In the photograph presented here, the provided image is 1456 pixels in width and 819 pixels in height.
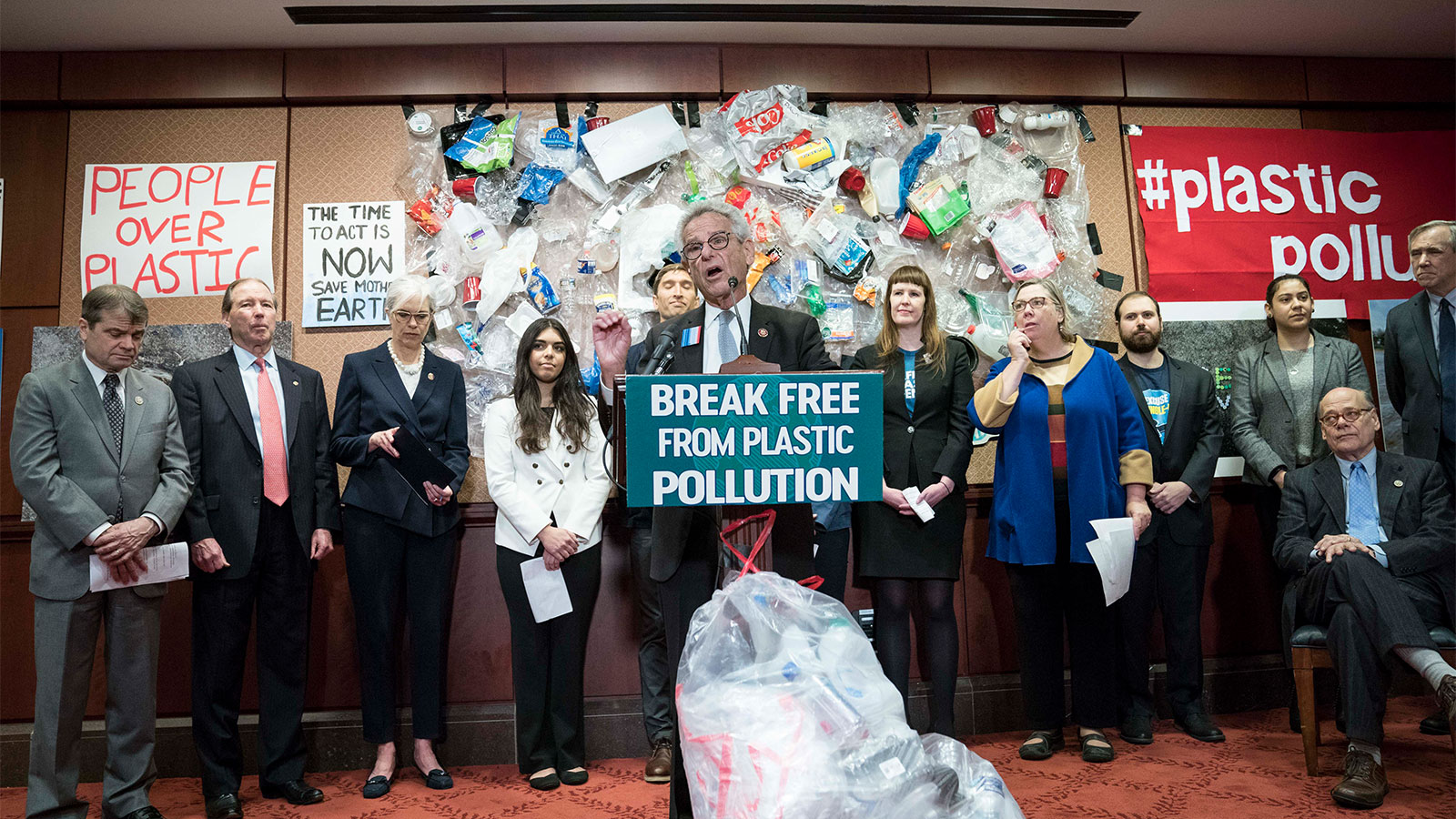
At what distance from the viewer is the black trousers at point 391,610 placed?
3.02m

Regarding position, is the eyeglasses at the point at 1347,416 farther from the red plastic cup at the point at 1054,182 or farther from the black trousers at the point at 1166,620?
the red plastic cup at the point at 1054,182

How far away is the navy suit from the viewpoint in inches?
119

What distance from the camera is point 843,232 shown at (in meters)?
3.77

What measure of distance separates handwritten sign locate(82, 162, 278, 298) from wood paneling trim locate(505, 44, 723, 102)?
112cm

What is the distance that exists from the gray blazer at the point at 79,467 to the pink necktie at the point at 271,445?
9.0 inches

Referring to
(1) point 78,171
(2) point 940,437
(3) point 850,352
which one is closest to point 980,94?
(3) point 850,352

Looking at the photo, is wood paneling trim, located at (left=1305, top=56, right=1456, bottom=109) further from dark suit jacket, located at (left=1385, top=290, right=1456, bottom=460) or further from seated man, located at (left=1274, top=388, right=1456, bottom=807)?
seated man, located at (left=1274, top=388, right=1456, bottom=807)

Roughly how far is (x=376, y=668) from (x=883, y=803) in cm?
201

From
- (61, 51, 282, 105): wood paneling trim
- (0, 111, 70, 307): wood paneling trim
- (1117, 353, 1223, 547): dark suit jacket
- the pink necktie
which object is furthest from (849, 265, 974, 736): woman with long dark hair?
Result: (0, 111, 70, 307): wood paneling trim

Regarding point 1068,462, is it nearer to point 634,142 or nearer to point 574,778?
point 574,778

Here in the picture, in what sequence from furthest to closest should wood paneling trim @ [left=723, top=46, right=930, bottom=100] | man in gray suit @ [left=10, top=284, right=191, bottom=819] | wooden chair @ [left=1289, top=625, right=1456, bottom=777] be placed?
wood paneling trim @ [left=723, top=46, right=930, bottom=100] → wooden chair @ [left=1289, top=625, right=1456, bottom=777] → man in gray suit @ [left=10, top=284, right=191, bottom=819]

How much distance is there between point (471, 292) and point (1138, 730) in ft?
9.81

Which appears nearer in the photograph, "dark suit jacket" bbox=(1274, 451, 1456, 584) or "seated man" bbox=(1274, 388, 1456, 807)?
"seated man" bbox=(1274, 388, 1456, 807)

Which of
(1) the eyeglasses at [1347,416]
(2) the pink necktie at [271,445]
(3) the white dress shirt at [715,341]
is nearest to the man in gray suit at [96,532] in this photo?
(2) the pink necktie at [271,445]
